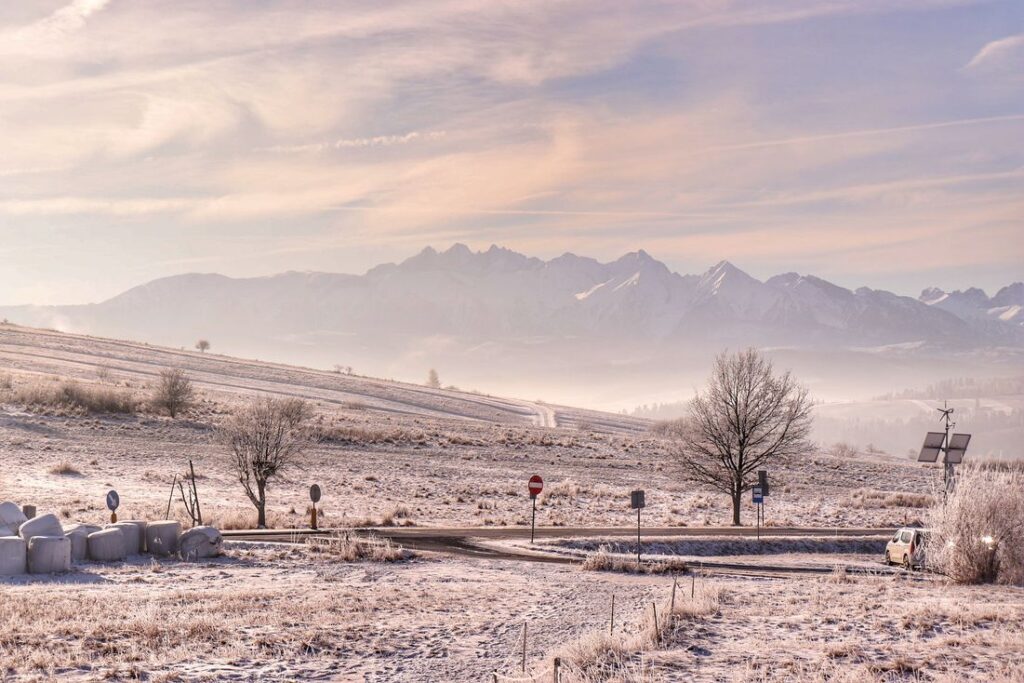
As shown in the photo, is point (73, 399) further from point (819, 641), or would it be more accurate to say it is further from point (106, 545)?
point (819, 641)

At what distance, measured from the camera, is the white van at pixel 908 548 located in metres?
33.9

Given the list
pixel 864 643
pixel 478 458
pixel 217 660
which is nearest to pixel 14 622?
pixel 217 660

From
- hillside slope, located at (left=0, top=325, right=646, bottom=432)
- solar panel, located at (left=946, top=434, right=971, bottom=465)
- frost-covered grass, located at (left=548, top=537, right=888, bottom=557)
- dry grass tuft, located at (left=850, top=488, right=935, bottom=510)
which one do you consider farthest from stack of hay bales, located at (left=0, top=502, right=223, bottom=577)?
hillside slope, located at (left=0, top=325, right=646, bottom=432)

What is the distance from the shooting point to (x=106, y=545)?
3053cm

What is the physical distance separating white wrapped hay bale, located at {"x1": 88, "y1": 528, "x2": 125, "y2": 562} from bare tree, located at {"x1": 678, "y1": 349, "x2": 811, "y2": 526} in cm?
3035

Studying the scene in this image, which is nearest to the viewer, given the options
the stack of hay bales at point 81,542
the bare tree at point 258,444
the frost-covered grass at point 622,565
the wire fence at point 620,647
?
the wire fence at point 620,647

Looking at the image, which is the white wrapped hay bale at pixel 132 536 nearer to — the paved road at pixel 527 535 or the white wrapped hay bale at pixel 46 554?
the white wrapped hay bale at pixel 46 554

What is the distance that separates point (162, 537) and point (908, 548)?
25.4 m

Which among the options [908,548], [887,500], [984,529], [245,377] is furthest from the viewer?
[245,377]

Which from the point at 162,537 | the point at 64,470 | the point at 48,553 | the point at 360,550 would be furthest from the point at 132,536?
the point at 64,470

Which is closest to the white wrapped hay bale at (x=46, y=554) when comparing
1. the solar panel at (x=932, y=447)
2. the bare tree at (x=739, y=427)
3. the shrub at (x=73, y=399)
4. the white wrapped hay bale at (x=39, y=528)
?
the white wrapped hay bale at (x=39, y=528)

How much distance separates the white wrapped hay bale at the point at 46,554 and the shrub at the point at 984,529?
25645 millimetres

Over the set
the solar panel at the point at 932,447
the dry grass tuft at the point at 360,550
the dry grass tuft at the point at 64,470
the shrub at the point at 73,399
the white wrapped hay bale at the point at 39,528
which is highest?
the shrub at the point at 73,399

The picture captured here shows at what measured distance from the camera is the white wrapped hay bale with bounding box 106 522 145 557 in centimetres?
3131
